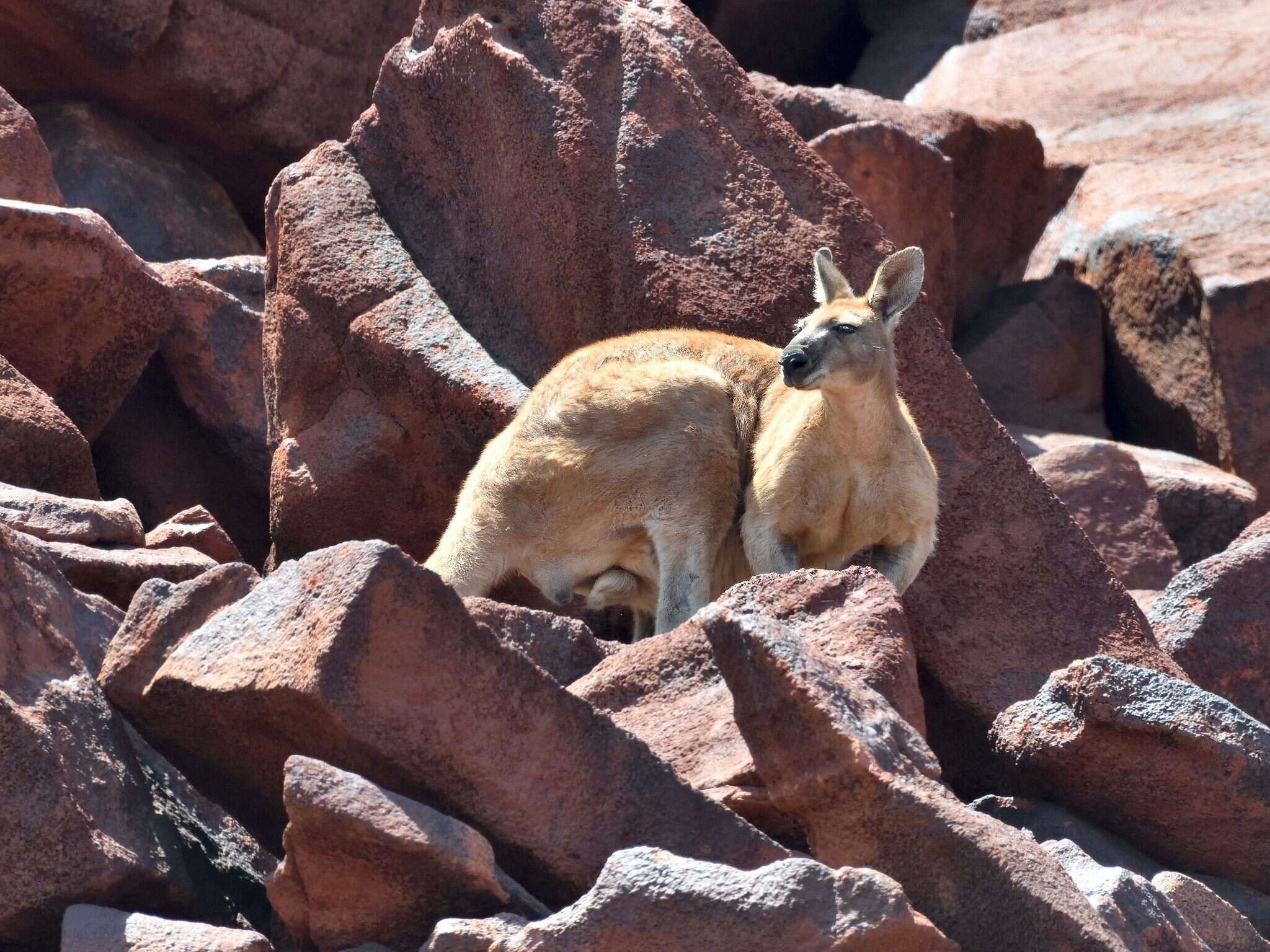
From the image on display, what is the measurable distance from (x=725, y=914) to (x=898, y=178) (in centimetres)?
736

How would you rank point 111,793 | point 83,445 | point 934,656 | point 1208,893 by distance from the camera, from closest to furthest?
point 111,793
point 1208,893
point 934,656
point 83,445

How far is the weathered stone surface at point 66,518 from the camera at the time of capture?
5.91 metres

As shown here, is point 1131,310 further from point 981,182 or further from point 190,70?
point 190,70

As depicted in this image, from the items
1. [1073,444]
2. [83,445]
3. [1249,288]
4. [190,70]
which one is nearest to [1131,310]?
[1249,288]

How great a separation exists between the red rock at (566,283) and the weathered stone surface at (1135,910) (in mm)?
2262

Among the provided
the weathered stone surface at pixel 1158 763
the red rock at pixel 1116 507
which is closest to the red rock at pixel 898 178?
the red rock at pixel 1116 507

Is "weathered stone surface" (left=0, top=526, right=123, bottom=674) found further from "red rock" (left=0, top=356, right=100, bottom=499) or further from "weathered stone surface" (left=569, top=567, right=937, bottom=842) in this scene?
"red rock" (left=0, top=356, right=100, bottom=499)

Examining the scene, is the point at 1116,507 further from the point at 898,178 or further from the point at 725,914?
the point at 725,914

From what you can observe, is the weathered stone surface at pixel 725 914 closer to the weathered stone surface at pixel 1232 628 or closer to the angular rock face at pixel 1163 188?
the weathered stone surface at pixel 1232 628

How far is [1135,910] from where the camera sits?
3760 millimetres

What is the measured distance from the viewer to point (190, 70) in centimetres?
1031

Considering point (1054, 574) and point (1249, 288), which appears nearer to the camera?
point (1054, 574)

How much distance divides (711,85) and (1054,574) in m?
2.37

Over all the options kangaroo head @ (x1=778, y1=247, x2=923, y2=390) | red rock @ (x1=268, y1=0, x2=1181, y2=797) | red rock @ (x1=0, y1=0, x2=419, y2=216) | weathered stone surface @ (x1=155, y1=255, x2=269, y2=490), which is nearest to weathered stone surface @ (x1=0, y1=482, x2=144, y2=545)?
red rock @ (x1=268, y1=0, x2=1181, y2=797)
